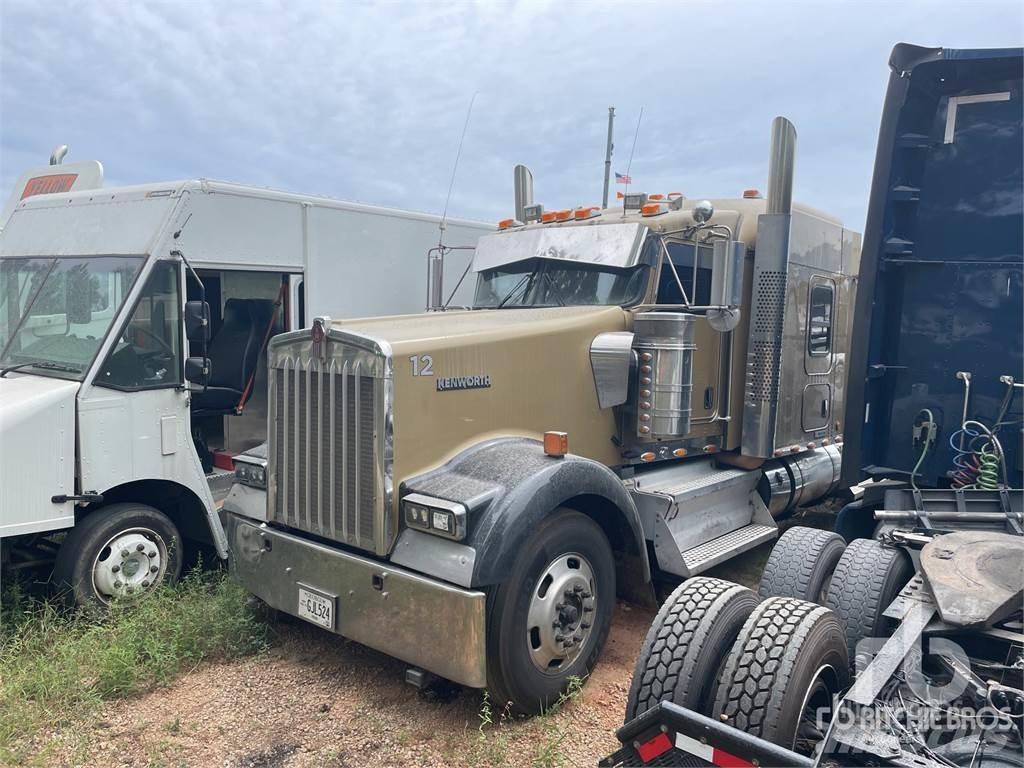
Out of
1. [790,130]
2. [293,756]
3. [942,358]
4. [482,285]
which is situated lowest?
[293,756]

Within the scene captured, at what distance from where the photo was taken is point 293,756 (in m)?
3.66

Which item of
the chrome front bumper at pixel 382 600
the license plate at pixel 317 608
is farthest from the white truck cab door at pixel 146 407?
the license plate at pixel 317 608

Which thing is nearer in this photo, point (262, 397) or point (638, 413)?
point (638, 413)

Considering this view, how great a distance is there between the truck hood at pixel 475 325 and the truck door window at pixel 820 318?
1.92m

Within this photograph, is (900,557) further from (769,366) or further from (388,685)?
(388,685)

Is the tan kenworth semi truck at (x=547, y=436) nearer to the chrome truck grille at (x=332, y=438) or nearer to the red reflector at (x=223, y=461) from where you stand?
the chrome truck grille at (x=332, y=438)

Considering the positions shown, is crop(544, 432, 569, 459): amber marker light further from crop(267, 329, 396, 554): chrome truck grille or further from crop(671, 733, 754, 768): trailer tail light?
crop(671, 733, 754, 768): trailer tail light

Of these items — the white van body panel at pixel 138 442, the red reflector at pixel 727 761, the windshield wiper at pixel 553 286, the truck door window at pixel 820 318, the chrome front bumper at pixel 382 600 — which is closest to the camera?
the red reflector at pixel 727 761

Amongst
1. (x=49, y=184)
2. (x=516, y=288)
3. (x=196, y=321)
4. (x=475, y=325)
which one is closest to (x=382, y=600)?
(x=475, y=325)

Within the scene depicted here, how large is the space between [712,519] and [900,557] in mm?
1783

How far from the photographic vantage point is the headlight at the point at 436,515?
12.0 feet

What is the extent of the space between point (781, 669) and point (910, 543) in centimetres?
155

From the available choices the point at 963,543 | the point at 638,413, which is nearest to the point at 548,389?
the point at 638,413

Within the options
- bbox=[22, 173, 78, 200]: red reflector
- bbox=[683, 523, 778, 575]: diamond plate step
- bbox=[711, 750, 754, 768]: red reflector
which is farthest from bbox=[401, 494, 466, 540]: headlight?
bbox=[22, 173, 78, 200]: red reflector
